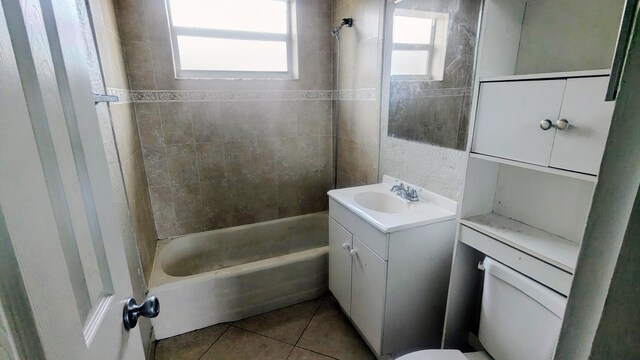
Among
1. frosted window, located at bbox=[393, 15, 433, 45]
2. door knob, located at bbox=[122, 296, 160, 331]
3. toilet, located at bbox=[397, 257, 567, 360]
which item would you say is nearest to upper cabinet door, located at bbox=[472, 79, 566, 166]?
toilet, located at bbox=[397, 257, 567, 360]

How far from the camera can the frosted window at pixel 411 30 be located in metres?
1.57

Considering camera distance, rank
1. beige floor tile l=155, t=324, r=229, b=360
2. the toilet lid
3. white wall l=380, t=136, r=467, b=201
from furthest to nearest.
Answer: beige floor tile l=155, t=324, r=229, b=360, white wall l=380, t=136, r=467, b=201, the toilet lid

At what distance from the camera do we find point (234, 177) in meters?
2.45

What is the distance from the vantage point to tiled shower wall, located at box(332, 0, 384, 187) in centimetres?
195

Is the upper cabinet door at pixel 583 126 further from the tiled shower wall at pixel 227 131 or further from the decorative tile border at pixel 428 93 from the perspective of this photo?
the tiled shower wall at pixel 227 131

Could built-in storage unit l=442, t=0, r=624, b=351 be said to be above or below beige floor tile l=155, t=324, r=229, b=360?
above

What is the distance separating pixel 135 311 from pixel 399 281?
1100 millimetres

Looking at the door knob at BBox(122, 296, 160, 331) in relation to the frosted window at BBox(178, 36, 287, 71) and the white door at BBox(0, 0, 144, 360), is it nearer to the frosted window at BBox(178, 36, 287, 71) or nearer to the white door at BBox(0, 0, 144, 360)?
the white door at BBox(0, 0, 144, 360)

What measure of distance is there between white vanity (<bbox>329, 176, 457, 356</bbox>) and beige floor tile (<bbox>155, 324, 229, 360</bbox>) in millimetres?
889

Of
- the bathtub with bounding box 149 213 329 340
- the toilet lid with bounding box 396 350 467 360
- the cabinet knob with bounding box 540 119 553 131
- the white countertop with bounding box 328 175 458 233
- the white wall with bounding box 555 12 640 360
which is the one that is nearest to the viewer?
the white wall with bounding box 555 12 640 360

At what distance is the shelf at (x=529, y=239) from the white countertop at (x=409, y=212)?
209mm

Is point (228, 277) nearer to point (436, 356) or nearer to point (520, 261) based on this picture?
point (436, 356)

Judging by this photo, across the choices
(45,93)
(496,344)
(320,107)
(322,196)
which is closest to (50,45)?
(45,93)

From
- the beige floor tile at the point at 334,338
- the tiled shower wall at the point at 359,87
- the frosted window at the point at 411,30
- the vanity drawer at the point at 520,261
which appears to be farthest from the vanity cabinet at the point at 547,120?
the beige floor tile at the point at 334,338
